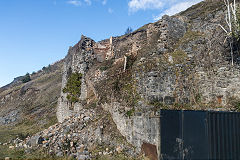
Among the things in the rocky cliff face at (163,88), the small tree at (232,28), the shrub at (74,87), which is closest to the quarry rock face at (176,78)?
the rocky cliff face at (163,88)

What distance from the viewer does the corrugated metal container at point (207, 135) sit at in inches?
197

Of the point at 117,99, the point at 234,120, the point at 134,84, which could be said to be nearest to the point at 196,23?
the point at 134,84

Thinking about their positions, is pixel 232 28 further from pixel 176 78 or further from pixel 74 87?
pixel 74 87

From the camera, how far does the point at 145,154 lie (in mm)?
8148

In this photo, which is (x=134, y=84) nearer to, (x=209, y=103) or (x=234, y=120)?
(x=209, y=103)

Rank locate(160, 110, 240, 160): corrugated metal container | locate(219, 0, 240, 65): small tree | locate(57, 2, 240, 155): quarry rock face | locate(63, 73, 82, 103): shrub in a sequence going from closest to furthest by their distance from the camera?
locate(160, 110, 240, 160): corrugated metal container → locate(57, 2, 240, 155): quarry rock face → locate(219, 0, 240, 65): small tree → locate(63, 73, 82, 103): shrub

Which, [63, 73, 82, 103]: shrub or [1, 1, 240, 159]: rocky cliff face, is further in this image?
[63, 73, 82, 103]: shrub

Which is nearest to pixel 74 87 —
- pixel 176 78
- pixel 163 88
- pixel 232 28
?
pixel 163 88

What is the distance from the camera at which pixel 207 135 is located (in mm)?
4973

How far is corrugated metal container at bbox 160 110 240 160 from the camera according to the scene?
500 centimetres

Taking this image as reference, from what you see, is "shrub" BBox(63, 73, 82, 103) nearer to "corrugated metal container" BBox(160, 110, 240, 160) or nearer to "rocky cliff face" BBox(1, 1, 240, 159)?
"rocky cliff face" BBox(1, 1, 240, 159)

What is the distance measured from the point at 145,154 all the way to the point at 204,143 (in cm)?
368

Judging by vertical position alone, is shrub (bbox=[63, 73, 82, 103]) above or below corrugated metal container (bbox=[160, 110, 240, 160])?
above

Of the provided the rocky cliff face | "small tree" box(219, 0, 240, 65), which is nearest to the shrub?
the rocky cliff face
